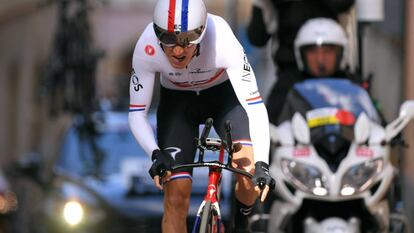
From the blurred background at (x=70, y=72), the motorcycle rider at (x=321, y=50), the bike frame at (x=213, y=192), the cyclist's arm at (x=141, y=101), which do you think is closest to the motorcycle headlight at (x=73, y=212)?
the blurred background at (x=70, y=72)

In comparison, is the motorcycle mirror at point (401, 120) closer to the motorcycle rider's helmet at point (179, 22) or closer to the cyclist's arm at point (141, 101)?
the cyclist's arm at point (141, 101)

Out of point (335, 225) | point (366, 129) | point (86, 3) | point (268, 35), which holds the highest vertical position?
point (86, 3)

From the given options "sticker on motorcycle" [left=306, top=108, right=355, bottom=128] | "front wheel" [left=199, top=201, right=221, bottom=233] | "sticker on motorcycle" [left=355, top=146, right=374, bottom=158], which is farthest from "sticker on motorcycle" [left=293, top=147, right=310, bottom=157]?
"front wheel" [left=199, top=201, right=221, bottom=233]

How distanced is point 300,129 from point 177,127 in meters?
1.70

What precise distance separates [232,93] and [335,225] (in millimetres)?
1469

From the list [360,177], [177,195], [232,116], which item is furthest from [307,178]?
[177,195]

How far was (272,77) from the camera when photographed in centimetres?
1309

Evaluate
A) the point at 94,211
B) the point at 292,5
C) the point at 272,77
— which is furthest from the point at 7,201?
the point at 292,5

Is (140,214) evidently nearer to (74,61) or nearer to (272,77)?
(272,77)

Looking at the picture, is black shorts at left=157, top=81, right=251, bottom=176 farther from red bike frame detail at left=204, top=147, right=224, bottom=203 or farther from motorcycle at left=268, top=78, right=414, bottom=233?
motorcycle at left=268, top=78, right=414, bottom=233

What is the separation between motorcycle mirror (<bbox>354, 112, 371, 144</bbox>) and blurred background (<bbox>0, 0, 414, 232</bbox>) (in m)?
1.28

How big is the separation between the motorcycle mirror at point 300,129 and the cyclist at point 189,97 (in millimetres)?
1319

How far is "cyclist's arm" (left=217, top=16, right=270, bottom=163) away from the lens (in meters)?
7.98

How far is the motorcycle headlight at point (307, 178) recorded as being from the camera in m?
9.62
